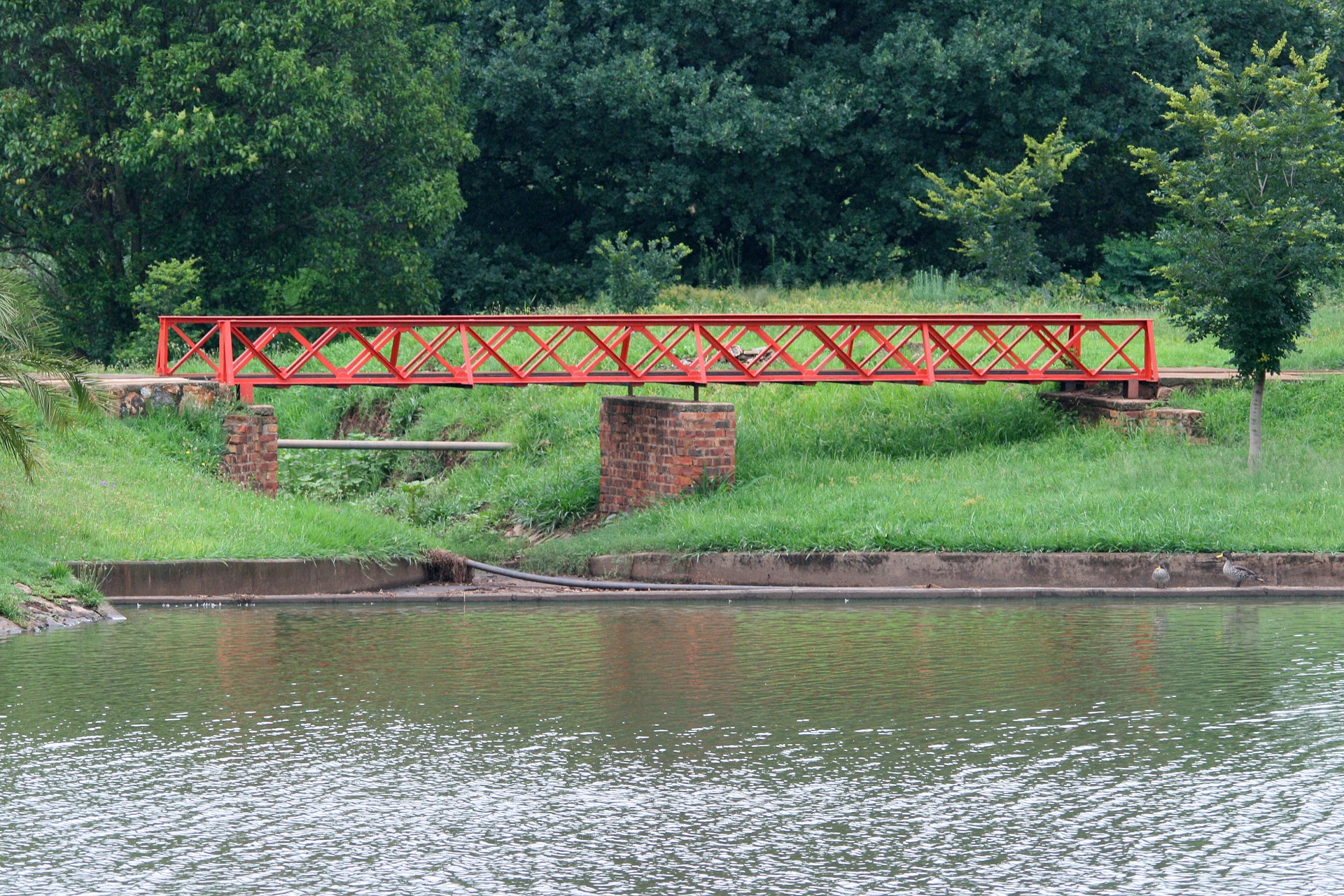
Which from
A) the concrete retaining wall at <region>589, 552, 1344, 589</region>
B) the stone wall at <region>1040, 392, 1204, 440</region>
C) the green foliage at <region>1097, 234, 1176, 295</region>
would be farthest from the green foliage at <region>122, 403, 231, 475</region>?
the green foliage at <region>1097, 234, 1176, 295</region>

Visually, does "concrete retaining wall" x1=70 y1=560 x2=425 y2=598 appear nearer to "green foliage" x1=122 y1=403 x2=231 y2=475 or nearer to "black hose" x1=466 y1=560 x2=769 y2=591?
"black hose" x1=466 y1=560 x2=769 y2=591

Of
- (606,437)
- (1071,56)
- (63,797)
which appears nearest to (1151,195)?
(606,437)

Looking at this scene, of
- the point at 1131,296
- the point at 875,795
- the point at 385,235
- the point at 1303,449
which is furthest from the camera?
the point at 1131,296

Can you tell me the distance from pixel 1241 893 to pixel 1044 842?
102 centimetres

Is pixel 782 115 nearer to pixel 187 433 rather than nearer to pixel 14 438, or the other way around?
pixel 187 433

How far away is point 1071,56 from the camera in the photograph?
4081 centimetres

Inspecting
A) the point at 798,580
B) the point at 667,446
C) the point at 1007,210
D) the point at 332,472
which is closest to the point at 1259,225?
the point at 798,580

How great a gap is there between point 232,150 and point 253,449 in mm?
12401

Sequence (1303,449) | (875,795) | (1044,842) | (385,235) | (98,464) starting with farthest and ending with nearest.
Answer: (385,235)
(1303,449)
(98,464)
(875,795)
(1044,842)

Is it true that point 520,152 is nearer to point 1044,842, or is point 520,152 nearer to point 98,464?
point 98,464

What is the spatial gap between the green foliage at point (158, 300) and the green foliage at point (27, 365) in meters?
15.4

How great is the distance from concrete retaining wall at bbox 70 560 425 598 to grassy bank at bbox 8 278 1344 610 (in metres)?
0.25

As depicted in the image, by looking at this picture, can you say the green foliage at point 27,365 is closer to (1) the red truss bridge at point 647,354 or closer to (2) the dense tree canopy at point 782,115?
(1) the red truss bridge at point 647,354

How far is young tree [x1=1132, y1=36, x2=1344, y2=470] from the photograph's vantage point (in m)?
19.5
